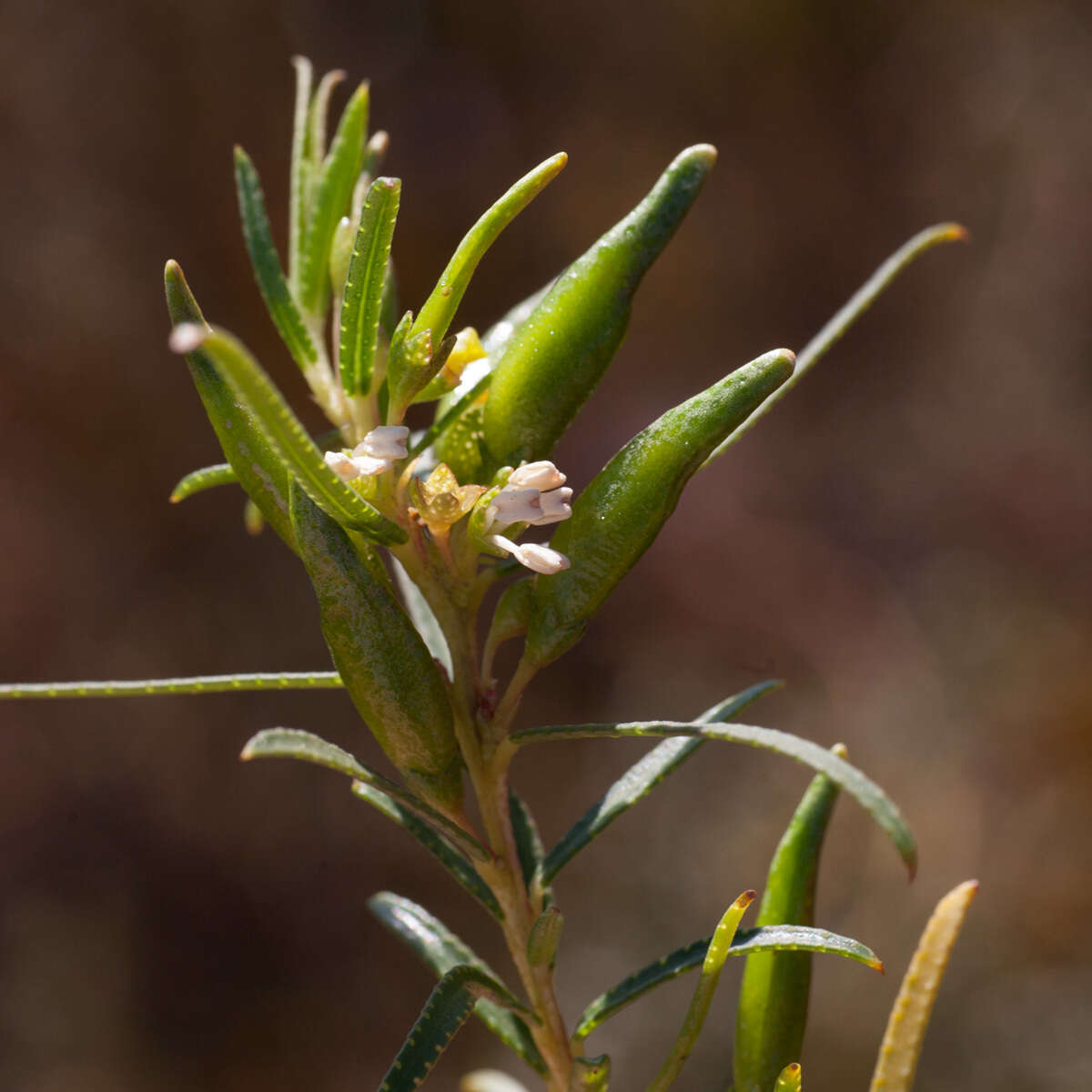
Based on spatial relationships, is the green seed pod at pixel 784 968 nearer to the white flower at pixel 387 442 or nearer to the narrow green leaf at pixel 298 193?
the white flower at pixel 387 442

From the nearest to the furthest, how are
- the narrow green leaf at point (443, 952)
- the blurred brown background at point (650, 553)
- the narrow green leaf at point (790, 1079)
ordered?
the narrow green leaf at point (790, 1079) < the narrow green leaf at point (443, 952) < the blurred brown background at point (650, 553)

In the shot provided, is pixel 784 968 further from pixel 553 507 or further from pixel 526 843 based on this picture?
pixel 553 507

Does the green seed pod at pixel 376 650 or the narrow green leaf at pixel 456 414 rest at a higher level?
the narrow green leaf at pixel 456 414

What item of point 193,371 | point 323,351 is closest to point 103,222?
point 323,351

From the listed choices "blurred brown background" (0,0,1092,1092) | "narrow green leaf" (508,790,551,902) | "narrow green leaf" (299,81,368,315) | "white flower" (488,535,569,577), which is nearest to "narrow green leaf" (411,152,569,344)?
"white flower" (488,535,569,577)

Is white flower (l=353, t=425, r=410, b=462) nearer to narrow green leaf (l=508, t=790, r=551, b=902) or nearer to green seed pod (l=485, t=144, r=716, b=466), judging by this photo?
green seed pod (l=485, t=144, r=716, b=466)

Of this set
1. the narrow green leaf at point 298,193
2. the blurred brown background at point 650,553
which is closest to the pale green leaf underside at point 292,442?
the narrow green leaf at point 298,193
